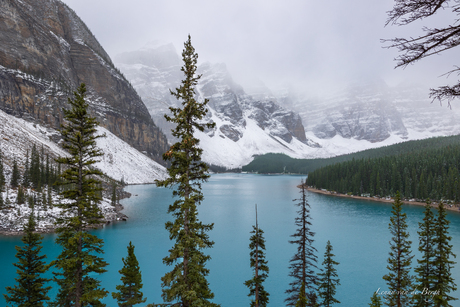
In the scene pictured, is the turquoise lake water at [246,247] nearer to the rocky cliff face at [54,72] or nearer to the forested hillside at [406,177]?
the forested hillside at [406,177]

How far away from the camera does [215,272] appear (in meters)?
31.0

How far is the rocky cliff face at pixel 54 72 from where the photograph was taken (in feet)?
365

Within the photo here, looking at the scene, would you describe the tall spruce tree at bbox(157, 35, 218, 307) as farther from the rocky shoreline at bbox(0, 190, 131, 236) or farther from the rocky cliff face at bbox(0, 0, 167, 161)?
the rocky cliff face at bbox(0, 0, 167, 161)

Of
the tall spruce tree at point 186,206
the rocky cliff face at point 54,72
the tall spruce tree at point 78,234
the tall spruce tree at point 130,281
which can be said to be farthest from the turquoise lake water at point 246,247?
the rocky cliff face at point 54,72

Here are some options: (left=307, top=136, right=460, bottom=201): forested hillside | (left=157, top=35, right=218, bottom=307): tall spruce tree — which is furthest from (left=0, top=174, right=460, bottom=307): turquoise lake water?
(left=307, top=136, right=460, bottom=201): forested hillside

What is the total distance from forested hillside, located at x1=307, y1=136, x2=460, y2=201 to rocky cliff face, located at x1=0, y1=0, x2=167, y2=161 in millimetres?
135731

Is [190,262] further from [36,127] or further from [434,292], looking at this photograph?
[36,127]

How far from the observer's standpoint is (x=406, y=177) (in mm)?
88062

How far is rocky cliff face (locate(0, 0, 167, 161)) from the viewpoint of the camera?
11131 cm

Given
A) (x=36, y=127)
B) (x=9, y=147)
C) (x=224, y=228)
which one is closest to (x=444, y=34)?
(x=224, y=228)

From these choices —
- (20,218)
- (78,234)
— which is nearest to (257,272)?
(78,234)

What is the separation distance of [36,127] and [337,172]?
449 ft

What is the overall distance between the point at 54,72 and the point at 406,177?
176 m

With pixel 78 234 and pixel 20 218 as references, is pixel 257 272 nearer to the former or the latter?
pixel 78 234
